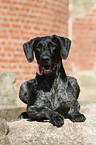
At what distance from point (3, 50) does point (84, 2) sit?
5.68m

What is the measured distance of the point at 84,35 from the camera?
12.7 meters

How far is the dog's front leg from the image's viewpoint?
11.1 feet

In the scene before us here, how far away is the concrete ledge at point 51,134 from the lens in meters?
3.43

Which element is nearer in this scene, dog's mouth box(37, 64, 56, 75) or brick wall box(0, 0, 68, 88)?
dog's mouth box(37, 64, 56, 75)

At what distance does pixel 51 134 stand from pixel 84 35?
974 centimetres

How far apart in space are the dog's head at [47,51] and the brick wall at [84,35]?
8758mm

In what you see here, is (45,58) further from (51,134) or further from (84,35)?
(84,35)

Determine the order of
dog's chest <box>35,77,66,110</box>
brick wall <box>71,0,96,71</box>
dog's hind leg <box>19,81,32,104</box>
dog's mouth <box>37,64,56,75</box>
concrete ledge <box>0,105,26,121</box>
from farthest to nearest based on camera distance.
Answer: brick wall <box>71,0,96,71</box> → concrete ledge <box>0,105,26,121</box> → dog's hind leg <box>19,81,32,104</box> → dog's chest <box>35,77,66,110</box> → dog's mouth <box>37,64,56,75</box>

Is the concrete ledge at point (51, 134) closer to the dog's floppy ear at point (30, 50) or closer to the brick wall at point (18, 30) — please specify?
the dog's floppy ear at point (30, 50)

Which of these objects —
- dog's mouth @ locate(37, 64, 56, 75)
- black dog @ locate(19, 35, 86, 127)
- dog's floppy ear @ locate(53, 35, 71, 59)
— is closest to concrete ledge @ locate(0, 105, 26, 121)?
black dog @ locate(19, 35, 86, 127)

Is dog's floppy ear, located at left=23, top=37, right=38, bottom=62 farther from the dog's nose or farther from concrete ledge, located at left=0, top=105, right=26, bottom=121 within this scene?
concrete ledge, located at left=0, top=105, right=26, bottom=121

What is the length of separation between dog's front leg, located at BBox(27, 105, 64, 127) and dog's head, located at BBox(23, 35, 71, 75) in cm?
46

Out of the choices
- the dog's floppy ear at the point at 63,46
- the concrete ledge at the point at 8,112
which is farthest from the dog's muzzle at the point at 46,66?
the concrete ledge at the point at 8,112

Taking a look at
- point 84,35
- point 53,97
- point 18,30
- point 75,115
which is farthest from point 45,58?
point 84,35
